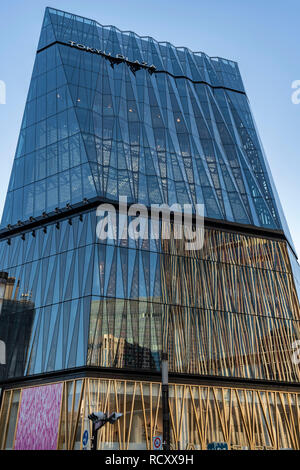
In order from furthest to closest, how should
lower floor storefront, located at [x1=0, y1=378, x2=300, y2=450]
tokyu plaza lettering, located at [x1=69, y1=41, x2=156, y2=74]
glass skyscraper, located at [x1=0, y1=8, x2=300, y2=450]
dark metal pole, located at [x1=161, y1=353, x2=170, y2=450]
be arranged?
1. tokyu plaza lettering, located at [x1=69, y1=41, x2=156, y2=74]
2. glass skyscraper, located at [x1=0, y1=8, x2=300, y2=450]
3. lower floor storefront, located at [x1=0, y1=378, x2=300, y2=450]
4. dark metal pole, located at [x1=161, y1=353, x2=170, y2=450]

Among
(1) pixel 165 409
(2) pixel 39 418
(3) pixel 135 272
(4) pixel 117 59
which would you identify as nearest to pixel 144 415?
(2) pixel 39 418

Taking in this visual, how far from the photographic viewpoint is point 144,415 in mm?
31781

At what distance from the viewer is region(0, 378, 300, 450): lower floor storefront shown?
30953 millimetres

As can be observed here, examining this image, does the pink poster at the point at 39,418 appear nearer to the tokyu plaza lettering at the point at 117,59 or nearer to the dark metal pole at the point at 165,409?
the dark metal pole at the point at 165,409

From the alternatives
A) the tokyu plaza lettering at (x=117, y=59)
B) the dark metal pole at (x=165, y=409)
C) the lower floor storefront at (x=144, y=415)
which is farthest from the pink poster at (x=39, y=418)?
the tokyu plaza lettering at (x=117, y=59)

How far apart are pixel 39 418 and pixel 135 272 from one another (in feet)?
42.7

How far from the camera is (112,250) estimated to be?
37000mm

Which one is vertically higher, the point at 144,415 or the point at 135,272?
the point at 135,272

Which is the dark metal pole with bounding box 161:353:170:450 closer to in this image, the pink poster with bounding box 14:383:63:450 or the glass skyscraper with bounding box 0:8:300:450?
the glass skyscraper with bounding box 0:8:300:450

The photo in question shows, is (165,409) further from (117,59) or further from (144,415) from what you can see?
(117,59)

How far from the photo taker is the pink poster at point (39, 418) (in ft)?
104

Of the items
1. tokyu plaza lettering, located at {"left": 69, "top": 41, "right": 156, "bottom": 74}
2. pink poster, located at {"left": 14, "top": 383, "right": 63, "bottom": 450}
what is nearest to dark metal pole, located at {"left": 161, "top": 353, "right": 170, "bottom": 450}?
pink poster, located at {"left": 14, "top": 383, "right": 63, "bottom": 450}

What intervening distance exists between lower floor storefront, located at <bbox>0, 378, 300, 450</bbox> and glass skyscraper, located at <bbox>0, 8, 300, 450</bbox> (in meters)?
0.10

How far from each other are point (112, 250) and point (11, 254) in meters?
11.1
